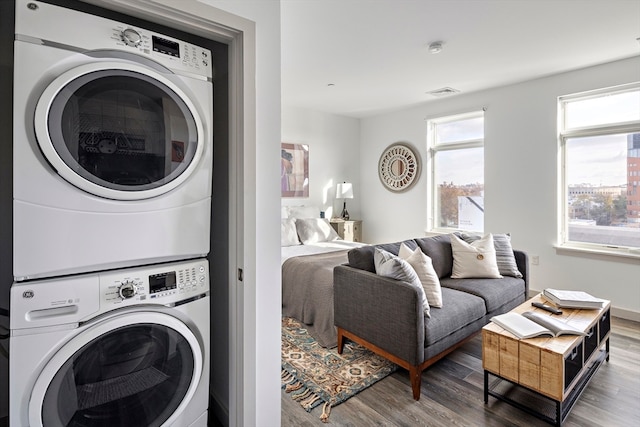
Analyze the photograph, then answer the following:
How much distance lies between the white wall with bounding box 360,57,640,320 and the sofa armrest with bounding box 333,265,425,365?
2.70 m

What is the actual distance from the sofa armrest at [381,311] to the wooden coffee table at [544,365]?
440 millimetres

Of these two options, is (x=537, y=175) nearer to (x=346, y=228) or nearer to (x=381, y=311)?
(x=346, y=228)

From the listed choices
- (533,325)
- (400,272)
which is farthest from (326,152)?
(533,325)

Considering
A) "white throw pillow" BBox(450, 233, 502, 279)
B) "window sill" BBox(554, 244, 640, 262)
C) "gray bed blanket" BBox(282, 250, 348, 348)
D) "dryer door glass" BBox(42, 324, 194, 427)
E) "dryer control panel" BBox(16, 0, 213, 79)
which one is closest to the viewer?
"dryer control panel" BBox(16, 0, 213, 79)

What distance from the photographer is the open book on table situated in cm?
190

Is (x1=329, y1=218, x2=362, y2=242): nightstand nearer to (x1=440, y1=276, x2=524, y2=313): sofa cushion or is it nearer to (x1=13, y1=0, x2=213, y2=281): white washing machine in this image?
(x1=440, y1=276, x2=524, y2=313): sofa cushion

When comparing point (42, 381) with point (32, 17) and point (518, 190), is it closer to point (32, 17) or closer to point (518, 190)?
point (32, 17)

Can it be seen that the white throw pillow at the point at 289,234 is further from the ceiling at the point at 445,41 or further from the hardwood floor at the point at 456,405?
the hardwood floor at the point at 456,405

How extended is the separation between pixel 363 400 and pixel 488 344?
32.7 inches

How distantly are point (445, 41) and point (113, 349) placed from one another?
3169 millimetres

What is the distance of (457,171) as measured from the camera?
4809mm

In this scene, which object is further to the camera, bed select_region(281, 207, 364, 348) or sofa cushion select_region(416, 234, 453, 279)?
sofa cushion select_region(416, 234, 453, 279)

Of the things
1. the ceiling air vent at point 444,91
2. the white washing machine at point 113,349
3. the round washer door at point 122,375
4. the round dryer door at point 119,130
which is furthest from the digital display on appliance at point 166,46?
the ceiling air vent at point 444,91

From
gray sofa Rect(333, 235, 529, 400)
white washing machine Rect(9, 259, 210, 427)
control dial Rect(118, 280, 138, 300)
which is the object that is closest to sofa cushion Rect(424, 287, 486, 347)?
gray sofa Rect(333, 235, 529, 400)
